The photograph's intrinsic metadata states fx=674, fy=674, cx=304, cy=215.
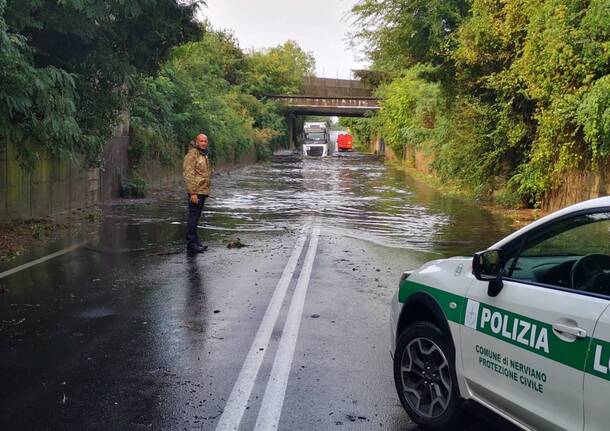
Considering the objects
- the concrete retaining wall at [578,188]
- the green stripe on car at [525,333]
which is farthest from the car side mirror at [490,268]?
the concrete retaining wall at [578,188]

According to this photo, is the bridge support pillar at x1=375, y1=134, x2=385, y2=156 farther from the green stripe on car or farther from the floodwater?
the green stripe on car

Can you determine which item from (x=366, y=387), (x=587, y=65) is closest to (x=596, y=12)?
(x=587, y=65)

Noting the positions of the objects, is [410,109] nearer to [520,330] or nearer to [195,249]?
[195,249]

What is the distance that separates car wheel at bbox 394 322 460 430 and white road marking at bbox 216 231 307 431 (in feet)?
3.56

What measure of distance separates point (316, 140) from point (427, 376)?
61641 mm

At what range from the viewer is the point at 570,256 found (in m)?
3.85

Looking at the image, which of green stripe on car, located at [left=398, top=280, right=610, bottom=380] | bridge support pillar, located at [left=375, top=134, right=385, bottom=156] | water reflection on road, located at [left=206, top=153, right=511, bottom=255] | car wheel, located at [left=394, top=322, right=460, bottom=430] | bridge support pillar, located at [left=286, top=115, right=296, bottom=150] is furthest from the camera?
bridge support pillar, located at [left=286, top=115, right=296, bottom=150]

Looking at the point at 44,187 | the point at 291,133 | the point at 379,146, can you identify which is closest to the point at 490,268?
the point at 44,187

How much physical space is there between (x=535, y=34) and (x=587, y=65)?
141cm

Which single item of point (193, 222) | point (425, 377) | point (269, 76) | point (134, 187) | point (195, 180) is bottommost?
point (425, 377)

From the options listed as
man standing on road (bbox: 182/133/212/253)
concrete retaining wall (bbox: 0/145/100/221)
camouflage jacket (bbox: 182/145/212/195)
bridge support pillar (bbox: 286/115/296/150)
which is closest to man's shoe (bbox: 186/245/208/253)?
man standing on road (bbox: 182/133/212/253)

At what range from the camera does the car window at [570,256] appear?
3346 millimetres

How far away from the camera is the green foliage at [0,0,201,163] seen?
858 centimetres

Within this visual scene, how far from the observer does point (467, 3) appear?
17.0 m
